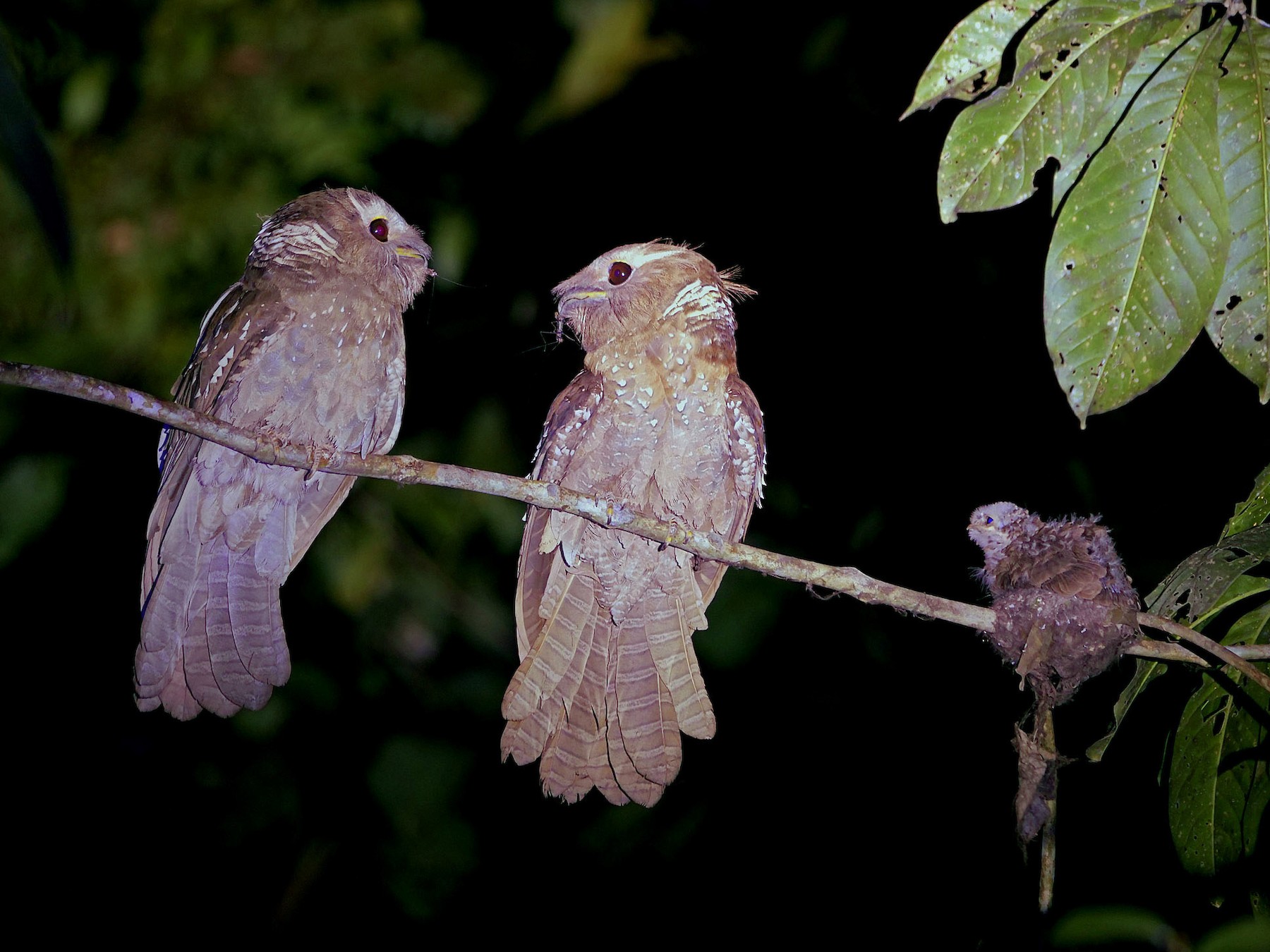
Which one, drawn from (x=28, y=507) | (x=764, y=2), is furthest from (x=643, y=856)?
(x=764, y=2)

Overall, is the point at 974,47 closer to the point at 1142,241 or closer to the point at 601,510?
the point at 1142,241

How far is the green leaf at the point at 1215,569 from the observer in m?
2.30

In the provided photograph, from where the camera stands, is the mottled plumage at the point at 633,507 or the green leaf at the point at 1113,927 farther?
the mottled plumage at the point at 633,507

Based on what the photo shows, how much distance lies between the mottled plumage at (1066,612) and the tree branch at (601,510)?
0.08m

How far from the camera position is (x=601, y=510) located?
2777 mm

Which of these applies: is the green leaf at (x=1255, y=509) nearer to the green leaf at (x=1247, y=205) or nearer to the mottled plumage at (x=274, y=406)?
the green leaf at (x=1247, y=205)

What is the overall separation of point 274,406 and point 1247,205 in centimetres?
269

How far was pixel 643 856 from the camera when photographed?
5527 millimetres

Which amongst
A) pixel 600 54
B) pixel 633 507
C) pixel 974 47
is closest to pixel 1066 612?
pixel 633 507

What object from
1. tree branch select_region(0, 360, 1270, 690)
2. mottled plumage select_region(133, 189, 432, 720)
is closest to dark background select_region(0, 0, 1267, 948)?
mottled plumage select_region(133, 189, 432, 720)

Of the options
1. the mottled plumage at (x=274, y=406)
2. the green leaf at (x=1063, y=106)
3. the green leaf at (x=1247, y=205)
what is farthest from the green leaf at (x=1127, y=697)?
the mottled plumage at (x=274, y=406)

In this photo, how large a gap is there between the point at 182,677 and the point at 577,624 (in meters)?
1.15

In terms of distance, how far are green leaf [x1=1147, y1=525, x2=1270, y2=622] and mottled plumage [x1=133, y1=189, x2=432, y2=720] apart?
2391 mm

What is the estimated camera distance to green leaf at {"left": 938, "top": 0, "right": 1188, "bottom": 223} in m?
2.11
